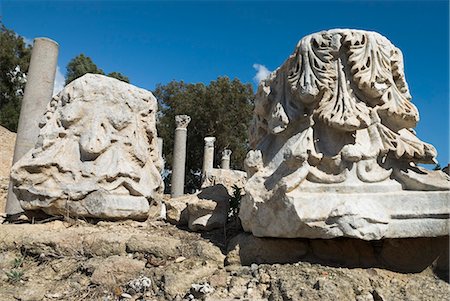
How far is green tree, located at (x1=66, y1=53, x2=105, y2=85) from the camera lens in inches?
754

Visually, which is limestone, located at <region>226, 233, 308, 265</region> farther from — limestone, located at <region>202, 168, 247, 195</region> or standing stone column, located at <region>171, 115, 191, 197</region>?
standing stone column, located at <region>171, 115, 191, 197</region>

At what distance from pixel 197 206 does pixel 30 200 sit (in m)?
1.59

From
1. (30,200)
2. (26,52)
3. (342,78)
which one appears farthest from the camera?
(26,52)

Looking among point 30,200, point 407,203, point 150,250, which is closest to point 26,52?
point 30,200

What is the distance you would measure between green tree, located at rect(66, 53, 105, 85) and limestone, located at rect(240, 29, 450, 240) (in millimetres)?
18534

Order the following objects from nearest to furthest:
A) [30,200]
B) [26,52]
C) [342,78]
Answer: [342,78]
[30,200]
[26,52]

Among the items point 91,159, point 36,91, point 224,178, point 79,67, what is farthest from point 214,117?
point 91,159

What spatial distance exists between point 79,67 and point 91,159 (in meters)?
17.4

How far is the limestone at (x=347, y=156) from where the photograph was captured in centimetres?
228

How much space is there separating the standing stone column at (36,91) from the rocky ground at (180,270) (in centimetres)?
328

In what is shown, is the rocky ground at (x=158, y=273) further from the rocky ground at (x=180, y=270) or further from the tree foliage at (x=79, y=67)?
the tree foliage at (x=79, y=67)

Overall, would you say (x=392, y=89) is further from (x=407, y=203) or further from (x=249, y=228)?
(x=249, y=228)

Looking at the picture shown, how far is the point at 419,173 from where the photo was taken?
2.53 metres

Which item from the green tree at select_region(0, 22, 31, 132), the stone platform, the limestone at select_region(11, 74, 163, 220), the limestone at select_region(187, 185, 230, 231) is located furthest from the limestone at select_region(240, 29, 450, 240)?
the green tree at select_region(0, 22, 31, 132)
